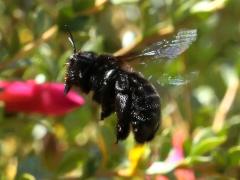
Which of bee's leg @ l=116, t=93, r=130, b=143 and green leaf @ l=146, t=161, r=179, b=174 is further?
green leaf @ l=146, t=161, r=179, b=174

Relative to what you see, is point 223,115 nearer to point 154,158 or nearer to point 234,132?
point 234,132

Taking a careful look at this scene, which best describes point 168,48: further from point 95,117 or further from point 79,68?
point 95,117

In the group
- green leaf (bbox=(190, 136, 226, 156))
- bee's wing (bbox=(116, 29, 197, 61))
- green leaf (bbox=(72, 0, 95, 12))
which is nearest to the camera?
bee's wing (bbox=(116, 29, 197, 61))

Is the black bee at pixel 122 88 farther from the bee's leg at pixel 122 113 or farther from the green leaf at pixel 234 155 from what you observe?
the green leaf at pixel 234 155

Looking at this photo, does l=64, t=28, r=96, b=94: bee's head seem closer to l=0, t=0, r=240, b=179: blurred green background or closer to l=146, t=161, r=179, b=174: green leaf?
l=0, t=0, r=240, b=179: blurred green background

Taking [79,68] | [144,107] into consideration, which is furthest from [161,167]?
[79,68]

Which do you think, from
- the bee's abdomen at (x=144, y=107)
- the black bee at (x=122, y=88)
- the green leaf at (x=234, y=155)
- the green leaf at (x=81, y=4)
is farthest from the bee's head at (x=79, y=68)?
the green leaf at (x=234, y=155)

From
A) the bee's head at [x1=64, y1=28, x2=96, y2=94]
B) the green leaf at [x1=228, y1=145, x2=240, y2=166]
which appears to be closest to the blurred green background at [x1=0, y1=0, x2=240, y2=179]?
the green leaf at [x1=228, y1=145, x2=240, y2=166]
